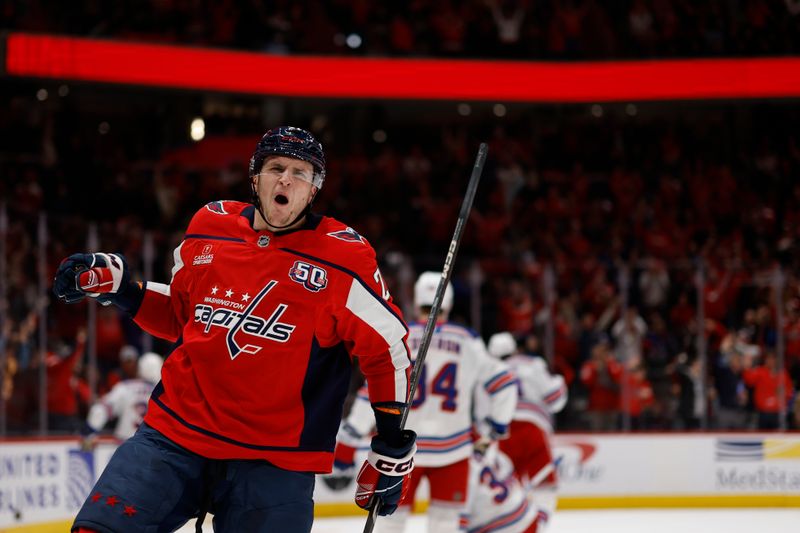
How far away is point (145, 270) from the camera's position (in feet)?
32.8

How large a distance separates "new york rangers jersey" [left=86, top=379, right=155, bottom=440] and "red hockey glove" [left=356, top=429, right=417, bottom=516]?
5674 millimetres

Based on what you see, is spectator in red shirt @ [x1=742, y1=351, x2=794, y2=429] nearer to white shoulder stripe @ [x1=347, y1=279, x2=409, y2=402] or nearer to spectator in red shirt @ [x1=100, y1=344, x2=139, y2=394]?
spectator in red shirt @ [x1=100, y1=344, x2=139, y2=394]

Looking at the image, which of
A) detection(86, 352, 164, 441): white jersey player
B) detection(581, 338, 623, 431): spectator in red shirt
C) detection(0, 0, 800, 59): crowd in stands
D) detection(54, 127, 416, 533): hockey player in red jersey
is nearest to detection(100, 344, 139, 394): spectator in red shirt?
detection(86, 352, 164, 441): white jersey player

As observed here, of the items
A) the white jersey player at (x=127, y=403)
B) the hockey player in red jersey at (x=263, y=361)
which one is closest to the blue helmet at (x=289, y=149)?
the hockey player in red jersey at (x=263, y=361)

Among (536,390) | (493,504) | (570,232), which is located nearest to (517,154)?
(570,232)

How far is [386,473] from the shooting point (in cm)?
318

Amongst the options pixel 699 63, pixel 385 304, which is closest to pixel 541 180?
pixel 699 63

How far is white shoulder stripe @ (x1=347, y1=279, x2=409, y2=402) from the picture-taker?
299cm

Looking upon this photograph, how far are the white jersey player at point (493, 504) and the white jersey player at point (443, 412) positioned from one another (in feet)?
0.80

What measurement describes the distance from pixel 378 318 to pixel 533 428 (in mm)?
4592

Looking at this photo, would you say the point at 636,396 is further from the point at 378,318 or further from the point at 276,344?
the point at 276,344

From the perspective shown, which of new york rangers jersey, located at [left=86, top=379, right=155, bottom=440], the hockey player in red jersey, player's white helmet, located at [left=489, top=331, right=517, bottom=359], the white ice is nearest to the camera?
the hockey player in red jersey

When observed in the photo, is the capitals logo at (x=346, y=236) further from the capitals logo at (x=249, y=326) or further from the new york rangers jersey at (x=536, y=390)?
the new york rangers jersey at (x=536, y=390)

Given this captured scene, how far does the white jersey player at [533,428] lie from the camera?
24.2 feet
